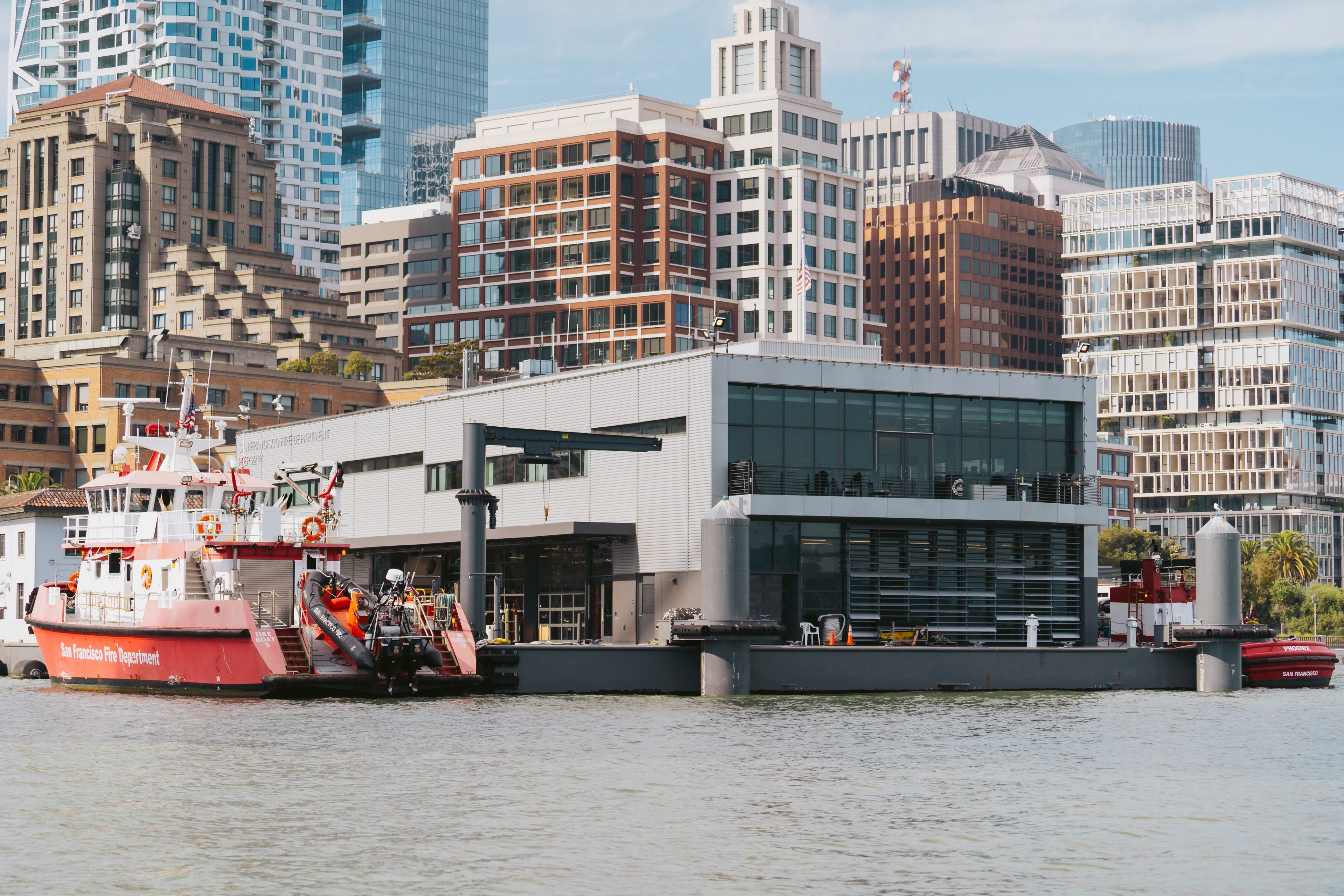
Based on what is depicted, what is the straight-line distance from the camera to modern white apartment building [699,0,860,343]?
18350cm

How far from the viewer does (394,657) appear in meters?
55.2

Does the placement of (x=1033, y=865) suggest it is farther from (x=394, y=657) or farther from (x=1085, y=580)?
(x=1085, y=580)

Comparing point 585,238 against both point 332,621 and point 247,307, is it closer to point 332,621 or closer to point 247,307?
point 247,307

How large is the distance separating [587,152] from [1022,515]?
112267mm

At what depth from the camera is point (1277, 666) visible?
69.6 m

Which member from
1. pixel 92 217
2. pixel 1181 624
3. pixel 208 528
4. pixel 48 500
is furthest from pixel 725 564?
pixel 92 217

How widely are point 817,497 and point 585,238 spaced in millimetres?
111933

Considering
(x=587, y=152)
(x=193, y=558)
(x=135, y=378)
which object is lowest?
(x=193, y=558)

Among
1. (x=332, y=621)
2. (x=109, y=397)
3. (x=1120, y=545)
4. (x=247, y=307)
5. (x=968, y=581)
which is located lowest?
(x=332, y=621)

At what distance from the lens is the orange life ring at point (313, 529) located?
6050 cm

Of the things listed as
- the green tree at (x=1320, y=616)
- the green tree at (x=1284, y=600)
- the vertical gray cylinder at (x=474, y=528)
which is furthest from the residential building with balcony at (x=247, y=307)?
the vertical gray cylinder at (x=474, y=528)

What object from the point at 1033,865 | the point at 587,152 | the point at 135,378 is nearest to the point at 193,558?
the point at 1033,865

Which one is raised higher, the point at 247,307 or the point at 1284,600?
the point at 247,307

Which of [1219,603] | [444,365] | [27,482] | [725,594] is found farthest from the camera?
[444,365]
